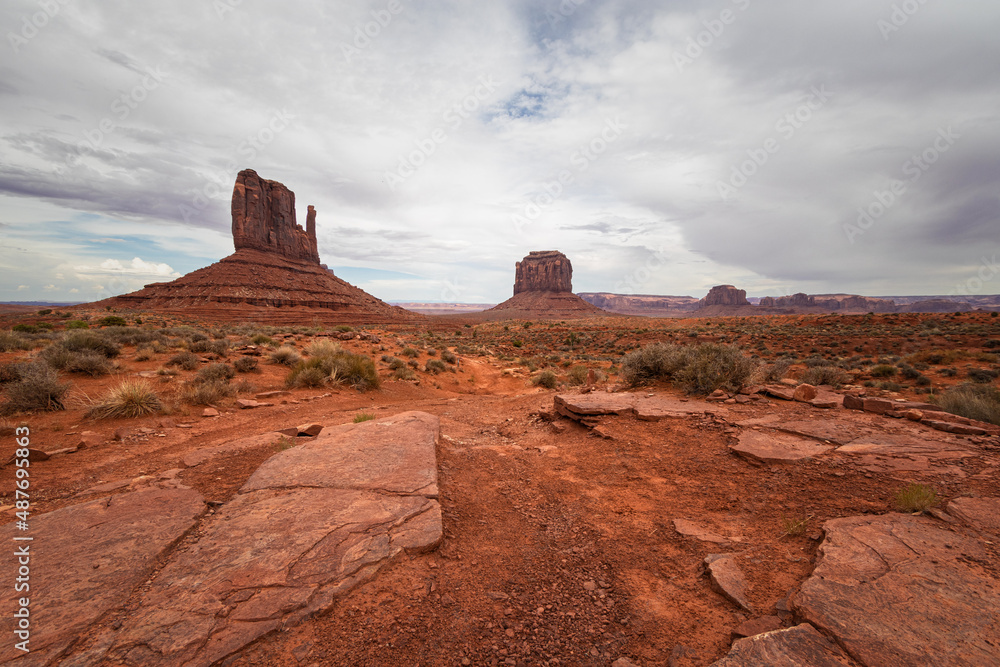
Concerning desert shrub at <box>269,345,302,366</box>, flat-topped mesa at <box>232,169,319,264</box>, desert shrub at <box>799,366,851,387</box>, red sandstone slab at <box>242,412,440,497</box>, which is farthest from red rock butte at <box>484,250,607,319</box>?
red sandstone slab at <box>242,412,440,497</box>

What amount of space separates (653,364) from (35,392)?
37.2 ft

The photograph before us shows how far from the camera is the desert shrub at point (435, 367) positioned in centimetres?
1428

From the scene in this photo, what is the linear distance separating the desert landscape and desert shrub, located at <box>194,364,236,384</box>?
26.7 inches

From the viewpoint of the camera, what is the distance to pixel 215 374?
8.67 meters

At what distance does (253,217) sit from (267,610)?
79.6m

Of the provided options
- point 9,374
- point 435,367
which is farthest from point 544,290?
point 9,374

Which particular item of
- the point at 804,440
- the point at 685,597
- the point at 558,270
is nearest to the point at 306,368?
the point at 685,597

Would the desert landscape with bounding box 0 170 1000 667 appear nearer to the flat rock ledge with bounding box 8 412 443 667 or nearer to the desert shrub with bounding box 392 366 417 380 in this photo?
the flat rock ledge with bounding box 8 412 443 667

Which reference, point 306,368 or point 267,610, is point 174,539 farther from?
point 306,368

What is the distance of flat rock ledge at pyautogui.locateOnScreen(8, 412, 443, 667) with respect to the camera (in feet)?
6.57

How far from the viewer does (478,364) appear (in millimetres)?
17328

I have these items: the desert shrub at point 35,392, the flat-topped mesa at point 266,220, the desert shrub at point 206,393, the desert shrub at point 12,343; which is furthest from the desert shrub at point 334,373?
the flat-topped mesa at point 266,220

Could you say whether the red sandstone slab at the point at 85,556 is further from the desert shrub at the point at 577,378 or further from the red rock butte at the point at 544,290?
the red rock butte at the point at 544,290

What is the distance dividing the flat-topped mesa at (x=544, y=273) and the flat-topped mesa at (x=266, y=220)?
245 ft
